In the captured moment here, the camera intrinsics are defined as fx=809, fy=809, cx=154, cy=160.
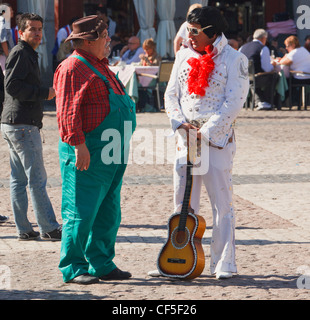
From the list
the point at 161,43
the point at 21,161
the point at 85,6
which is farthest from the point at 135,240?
the point at 85,6

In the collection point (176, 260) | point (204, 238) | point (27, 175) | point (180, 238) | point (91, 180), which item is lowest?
point (204, 238)

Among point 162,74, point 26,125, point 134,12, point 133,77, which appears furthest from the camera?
point 134,12

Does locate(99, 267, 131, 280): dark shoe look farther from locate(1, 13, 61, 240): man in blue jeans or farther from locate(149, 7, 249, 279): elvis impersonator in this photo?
locate(1, 13, 61, 240): man in blue jeans

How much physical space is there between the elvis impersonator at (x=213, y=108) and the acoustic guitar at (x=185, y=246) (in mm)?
76

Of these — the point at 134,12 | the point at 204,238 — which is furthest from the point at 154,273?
the point at 134,12

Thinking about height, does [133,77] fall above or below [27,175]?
above

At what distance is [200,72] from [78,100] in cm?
80

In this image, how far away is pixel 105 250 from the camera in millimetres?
5172

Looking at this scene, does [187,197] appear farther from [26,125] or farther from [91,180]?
[26,125]

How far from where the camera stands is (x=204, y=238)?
6340mm

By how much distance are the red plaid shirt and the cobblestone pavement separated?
97cm
